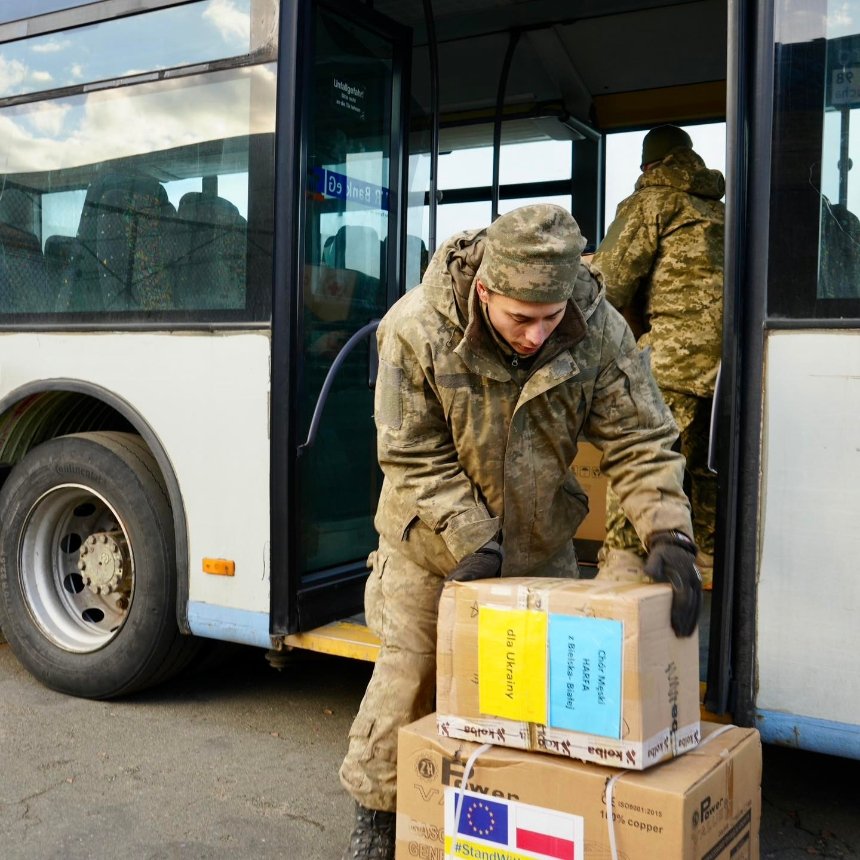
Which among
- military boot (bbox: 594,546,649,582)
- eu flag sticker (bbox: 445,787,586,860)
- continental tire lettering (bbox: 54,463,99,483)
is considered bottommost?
eu flag sticker (bbox: 445,787,586,860)

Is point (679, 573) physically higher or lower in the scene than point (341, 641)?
higher

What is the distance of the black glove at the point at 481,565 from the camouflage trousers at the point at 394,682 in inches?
8.3

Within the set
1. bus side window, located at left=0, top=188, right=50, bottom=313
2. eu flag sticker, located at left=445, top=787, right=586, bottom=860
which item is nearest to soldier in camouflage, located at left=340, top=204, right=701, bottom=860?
eu flag sticker, located at left=445, top=787, right=586, bottom=860

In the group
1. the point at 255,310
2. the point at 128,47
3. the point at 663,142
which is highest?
the point at 128,47

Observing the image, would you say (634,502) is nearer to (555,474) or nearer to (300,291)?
(555,474)

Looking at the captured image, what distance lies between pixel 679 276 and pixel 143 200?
81.7 inches

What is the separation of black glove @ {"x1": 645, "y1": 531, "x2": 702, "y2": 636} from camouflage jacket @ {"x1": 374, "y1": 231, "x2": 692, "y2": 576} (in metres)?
0.05

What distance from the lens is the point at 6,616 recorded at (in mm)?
4422

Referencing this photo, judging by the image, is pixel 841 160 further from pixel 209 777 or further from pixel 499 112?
pixel 209 777

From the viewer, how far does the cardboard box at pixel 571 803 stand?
217cm

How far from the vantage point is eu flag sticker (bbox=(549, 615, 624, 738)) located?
2.21 meters

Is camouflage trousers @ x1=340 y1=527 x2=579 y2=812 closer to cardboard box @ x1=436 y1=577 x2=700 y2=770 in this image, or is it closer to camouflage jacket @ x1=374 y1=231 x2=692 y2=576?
camouflage jacket @ x1=374 y1=231 x2=692 y2=576

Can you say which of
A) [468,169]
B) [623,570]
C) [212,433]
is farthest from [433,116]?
[623,570]

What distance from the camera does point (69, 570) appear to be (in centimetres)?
448
